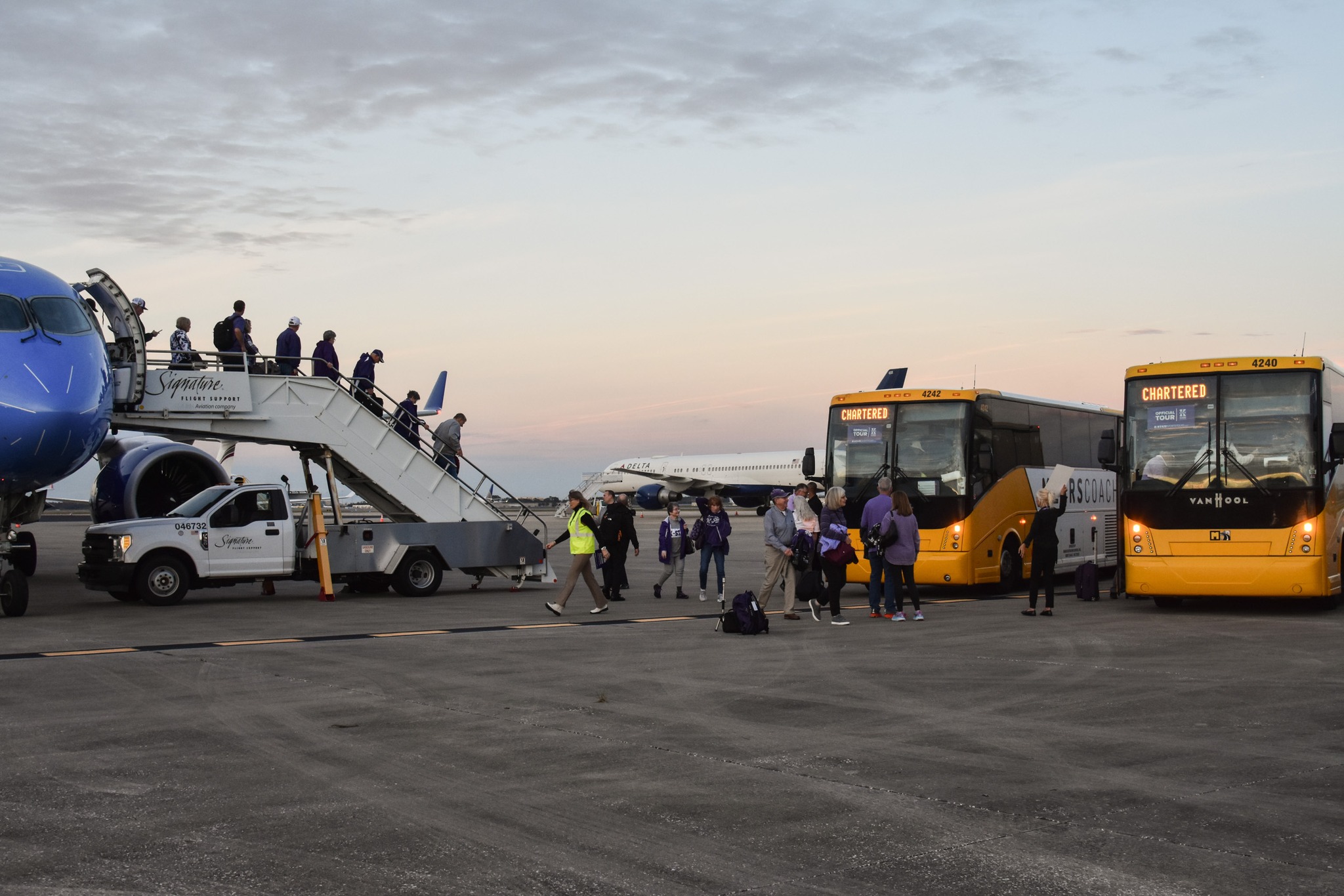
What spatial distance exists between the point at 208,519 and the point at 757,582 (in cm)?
1055

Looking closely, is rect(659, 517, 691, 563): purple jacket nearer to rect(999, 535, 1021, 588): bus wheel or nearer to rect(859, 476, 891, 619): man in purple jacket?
rect(859, 476, 891, 619): man in purple jacket

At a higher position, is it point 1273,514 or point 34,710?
point 1273,514

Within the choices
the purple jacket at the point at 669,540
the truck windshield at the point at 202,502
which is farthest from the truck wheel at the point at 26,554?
the purple jacket at the point at 669,540

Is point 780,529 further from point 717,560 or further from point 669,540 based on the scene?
point 669,540

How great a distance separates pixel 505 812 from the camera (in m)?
6.96

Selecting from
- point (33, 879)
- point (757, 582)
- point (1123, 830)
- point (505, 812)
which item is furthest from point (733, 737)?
point (757, 582)

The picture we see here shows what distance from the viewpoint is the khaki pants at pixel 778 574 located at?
17609 mm

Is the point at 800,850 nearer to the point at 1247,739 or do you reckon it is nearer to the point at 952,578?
the point at 1247,739

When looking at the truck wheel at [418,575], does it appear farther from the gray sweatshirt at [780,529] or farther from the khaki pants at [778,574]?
the gray sweatshirt at [780,529]

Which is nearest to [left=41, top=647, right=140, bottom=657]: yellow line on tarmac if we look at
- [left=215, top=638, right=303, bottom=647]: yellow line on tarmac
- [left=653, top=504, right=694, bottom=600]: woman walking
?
[left=215, top=638, right=303, bottom=647]: yellow line on tarmac

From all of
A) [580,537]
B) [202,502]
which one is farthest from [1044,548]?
[202,502]

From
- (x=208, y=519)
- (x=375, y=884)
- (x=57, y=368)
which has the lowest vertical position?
(x=375, y=884)

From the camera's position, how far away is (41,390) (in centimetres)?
1731

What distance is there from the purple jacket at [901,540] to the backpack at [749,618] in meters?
2.83
